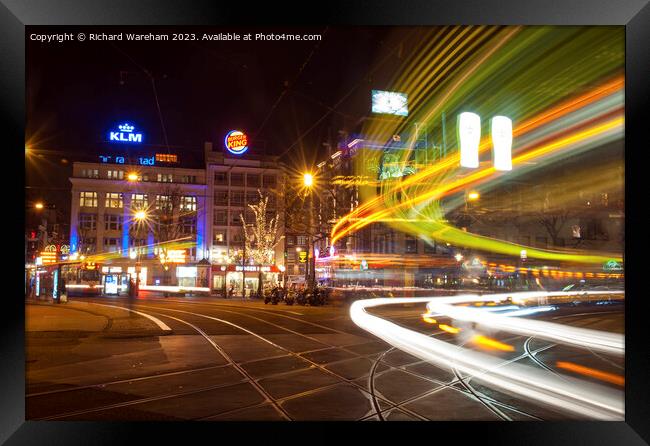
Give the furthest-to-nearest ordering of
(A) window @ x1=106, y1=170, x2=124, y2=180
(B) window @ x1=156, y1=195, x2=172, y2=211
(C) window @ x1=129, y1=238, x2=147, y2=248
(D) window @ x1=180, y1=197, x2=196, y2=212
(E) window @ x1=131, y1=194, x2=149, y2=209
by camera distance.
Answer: (D) window @ x1=180, y1=197, x2=196, y2=212 → (C) window @ x1=129, y1=238, x2=147, y2=248 → (B) window @ x1=156, y1=195, x2=172, y2=211 → (E) window @ x1=131, y1=194, x2=149, y2=209 → (A) window @ x1=106, y1=170, x2=124, y2=180

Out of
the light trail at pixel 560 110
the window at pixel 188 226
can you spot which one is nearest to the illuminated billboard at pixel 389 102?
the light trail at pixel 560 110

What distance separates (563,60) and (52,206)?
20.9 meters

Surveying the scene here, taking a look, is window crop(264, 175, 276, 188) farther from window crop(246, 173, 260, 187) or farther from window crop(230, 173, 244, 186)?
window crop(230, 173, 244, 186)

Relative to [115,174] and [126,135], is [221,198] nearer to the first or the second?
[115,174]

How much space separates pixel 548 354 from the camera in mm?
12570

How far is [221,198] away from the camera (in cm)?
5103

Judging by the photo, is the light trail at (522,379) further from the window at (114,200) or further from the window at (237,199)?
the window at (237,199)

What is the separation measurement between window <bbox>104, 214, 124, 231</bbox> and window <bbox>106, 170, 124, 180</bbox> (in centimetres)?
278

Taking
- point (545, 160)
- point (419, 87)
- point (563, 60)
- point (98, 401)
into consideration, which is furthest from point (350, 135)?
point (98, 401)

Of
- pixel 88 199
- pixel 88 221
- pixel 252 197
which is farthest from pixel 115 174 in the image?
pixel 252 197

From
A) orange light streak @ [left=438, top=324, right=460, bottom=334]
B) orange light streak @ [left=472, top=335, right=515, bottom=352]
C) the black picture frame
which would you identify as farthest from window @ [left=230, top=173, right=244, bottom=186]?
the black picture frame

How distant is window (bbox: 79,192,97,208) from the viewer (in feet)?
66.6

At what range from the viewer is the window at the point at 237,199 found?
53062 millimetres

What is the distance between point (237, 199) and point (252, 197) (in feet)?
5.27
